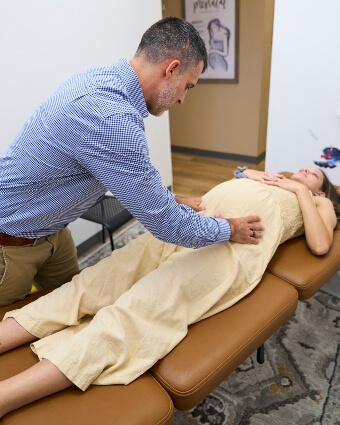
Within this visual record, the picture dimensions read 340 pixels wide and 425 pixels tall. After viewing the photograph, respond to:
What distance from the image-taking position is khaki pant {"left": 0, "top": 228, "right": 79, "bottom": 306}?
4.09 feet

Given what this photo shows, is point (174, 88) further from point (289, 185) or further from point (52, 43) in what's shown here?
point (52, 43)

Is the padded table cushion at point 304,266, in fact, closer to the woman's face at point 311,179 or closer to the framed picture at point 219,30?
the woman's face at point 311,179

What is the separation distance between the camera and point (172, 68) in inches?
39.8

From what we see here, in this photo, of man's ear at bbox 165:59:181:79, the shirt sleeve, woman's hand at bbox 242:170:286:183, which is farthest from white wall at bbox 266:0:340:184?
the shirt sleeve

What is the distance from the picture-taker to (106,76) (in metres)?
1.02

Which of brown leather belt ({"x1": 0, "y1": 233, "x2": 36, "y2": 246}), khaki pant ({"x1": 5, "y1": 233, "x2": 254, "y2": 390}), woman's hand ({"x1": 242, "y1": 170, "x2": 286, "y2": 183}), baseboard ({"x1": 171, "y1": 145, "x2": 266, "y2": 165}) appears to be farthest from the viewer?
baseboard ({"x1": 171, "y1": 145, "x2": 266, "y2": 165})

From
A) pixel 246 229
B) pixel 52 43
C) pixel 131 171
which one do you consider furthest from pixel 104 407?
pixel 52 43

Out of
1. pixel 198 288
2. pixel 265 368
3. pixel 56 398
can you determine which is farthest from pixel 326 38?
pixel 56 398

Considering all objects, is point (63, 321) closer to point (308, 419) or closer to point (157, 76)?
point (157, 76)

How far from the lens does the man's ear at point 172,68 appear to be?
3.30 ft

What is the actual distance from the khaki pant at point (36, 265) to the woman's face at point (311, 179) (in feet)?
3.86

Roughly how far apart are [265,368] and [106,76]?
1367mm

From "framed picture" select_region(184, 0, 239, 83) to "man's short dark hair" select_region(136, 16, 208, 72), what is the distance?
114 inches

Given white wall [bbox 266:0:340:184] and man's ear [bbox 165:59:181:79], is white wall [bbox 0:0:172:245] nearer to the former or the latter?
white wall [bbox 266:0:340:184]
